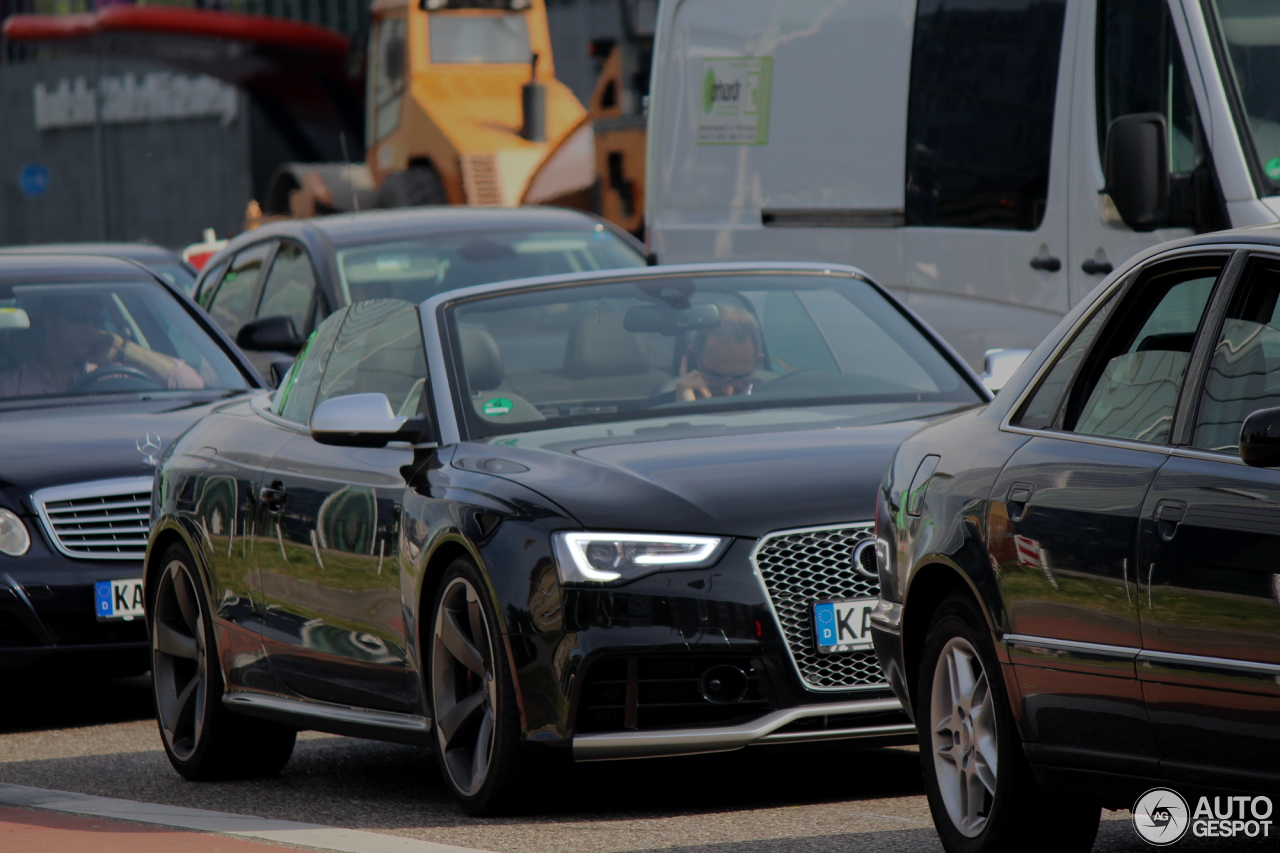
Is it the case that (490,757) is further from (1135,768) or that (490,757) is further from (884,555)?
(1135,768)

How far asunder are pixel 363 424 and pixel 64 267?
4562mm

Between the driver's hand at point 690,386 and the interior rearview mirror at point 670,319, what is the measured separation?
0.51ft

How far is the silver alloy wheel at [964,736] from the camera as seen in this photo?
18.1ft

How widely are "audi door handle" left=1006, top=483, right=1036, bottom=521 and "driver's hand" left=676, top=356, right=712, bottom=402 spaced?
8.45 ft

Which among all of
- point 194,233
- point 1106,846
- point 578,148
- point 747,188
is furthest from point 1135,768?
point 194,233

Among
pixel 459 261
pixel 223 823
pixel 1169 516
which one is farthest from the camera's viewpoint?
pixel 459 261

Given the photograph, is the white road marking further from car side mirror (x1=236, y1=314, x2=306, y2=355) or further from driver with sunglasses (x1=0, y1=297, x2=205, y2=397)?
car side mirror (x1=236, y1=314, x2=306, y2=355)

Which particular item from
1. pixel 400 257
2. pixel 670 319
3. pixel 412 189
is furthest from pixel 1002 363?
pixel 412 189

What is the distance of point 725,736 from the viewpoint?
21.6 ft

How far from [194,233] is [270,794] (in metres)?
57.5

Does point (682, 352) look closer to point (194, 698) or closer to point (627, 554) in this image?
point (627, 554)

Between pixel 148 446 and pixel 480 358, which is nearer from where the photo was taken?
pixel 480 358

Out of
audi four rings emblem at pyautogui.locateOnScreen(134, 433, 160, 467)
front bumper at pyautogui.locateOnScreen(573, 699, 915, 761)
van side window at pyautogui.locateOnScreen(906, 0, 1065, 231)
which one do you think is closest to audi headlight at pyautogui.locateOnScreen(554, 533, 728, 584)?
front bumper at pyautogui.locateOnScreen(573, 699, 915, 761)
